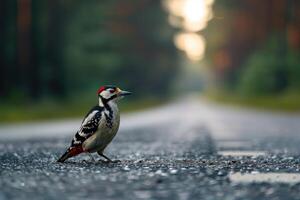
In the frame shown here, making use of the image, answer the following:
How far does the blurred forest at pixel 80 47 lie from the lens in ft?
135

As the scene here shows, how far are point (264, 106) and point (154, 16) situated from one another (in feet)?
111

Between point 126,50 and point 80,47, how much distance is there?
18.1m

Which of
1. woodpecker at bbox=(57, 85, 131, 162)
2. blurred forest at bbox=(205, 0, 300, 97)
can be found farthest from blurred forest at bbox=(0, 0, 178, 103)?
woodpecker at bbox=(57, 85, 131, 162)

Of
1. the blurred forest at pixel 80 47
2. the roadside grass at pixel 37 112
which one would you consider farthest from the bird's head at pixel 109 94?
the blurred forest at pixel 80 47

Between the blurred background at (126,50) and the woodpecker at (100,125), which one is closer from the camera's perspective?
the woodpecker at (100,125)

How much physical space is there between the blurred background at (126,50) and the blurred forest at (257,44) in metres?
0.09

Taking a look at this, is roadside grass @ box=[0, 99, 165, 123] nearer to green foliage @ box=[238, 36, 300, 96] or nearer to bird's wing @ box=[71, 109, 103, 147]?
green foliage @ box=[238, 36, 300, 96]

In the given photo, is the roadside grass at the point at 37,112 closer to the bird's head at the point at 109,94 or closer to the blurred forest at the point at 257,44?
the blurred forest at the point at 257,44

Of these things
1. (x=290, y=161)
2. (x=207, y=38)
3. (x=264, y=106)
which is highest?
(x=207, y=38)

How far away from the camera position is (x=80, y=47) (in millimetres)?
53500

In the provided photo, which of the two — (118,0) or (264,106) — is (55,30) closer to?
(264,106)

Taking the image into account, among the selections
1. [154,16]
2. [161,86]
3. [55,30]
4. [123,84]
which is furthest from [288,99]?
[161,86]

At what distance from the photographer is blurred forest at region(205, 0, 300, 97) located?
170ft

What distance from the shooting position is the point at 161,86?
9275 centimetres
